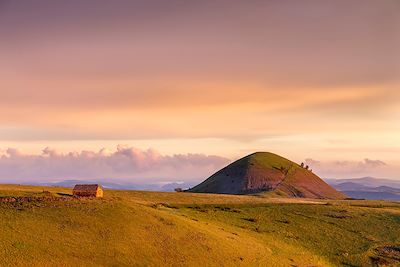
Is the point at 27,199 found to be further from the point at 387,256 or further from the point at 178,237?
the point at 387,256

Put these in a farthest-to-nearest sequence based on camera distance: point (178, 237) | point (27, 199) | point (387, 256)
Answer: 1. point (387, 256)
2. point (27, 199)
3. point (178, 237)

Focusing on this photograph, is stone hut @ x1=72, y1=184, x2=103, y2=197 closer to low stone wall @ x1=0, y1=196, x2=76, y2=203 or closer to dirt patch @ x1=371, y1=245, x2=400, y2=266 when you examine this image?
low stone wall @ x1=0, y1=196, x2=76, y2=203

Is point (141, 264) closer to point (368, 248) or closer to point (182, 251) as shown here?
point (182, 251)

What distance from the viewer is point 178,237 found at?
5875 centimetres

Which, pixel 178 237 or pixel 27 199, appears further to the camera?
pixel 27 199

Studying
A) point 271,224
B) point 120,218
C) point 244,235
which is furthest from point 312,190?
point 120,218

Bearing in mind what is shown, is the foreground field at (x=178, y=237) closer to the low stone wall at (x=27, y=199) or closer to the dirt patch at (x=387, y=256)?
the dirt patch at (x=387, y=256)

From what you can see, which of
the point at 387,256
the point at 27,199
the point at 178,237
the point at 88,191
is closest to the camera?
the point at 178,237

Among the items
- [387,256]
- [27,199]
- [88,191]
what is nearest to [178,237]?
[88,191]

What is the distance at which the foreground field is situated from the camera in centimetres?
4728

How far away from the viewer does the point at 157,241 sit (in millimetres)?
55531

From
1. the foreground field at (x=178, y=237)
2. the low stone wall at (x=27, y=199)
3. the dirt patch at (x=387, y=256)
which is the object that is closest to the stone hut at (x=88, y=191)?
the foreground field at (x=178, y=237)

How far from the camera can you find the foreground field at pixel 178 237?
4728 cm

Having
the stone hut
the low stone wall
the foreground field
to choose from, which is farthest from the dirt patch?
the low stone wall
